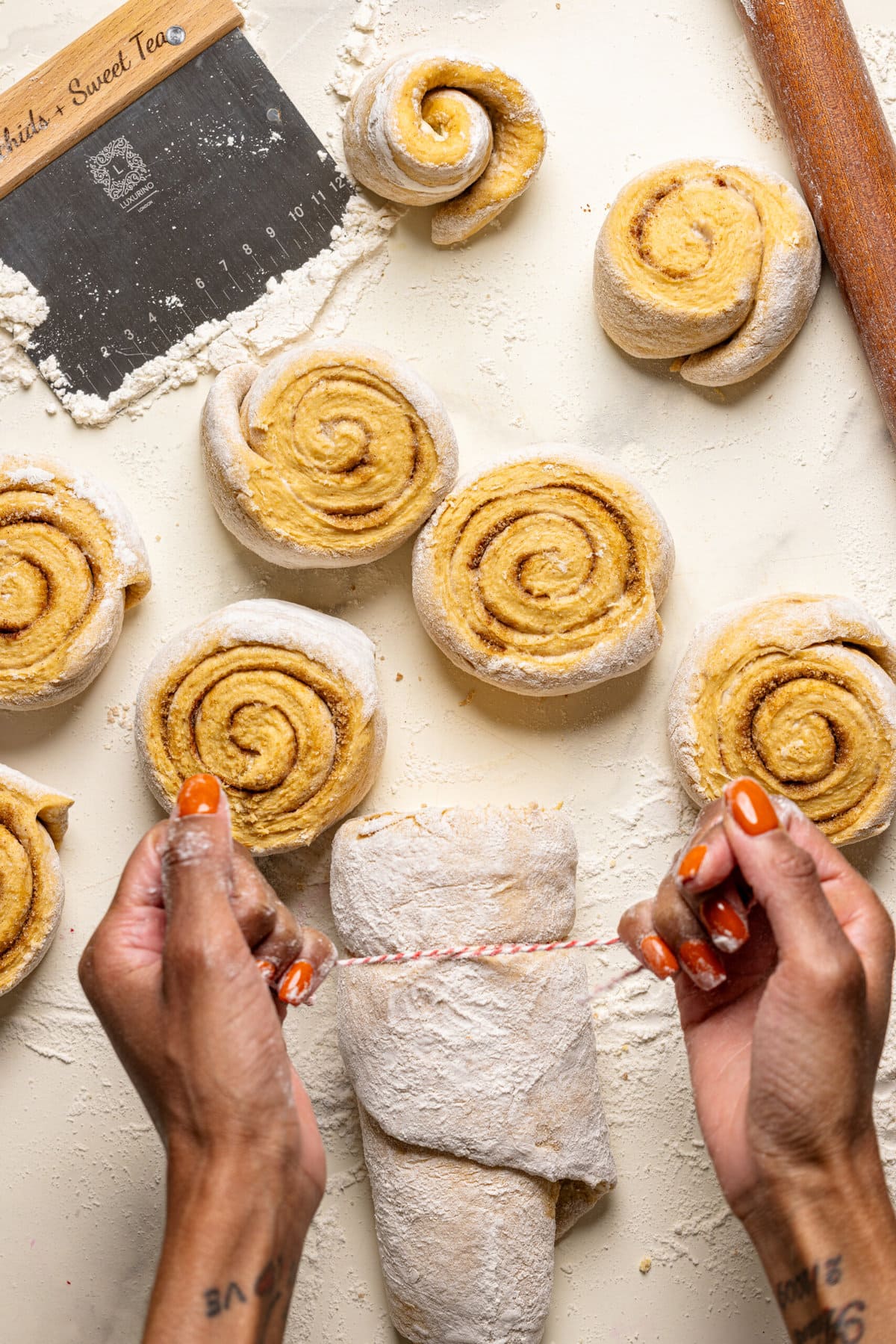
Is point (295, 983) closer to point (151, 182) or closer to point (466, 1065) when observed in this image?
point (466, 1065)

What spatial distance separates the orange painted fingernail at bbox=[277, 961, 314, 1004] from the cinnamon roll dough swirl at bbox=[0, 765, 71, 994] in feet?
2.48

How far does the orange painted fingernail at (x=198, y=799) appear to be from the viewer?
69.0 inches

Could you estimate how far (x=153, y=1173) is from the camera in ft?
8.07

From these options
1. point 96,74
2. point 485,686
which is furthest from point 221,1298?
point 96,74

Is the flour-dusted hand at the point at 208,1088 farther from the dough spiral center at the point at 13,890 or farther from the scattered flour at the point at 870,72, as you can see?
the scattered flour at the point at 870,72

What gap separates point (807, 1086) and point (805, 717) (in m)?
0.89

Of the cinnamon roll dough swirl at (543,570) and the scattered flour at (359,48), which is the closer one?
the cinnamon roll dough swirl at (543,570)

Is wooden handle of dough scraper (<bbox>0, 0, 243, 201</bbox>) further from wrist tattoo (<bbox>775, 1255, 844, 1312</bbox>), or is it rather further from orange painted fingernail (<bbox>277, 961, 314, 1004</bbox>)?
wrist tattoo (<bbox>775, 1255, 844, 1312</bbox>)

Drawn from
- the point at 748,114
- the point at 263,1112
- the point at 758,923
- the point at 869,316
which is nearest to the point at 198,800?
the point at 263,1112

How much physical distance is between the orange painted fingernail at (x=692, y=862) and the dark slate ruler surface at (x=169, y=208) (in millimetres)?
1574

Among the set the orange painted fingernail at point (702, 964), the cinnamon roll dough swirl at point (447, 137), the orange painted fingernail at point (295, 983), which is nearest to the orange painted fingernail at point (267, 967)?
the orange painted fingernail at point (295, 983)

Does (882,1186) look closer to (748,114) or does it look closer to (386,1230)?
(386,1230)

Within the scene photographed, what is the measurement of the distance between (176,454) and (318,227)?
1.99 feet

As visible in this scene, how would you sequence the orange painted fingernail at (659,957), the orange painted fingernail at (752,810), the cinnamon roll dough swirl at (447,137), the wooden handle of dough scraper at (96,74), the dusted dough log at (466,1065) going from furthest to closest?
the wooden handle of dough scraper at (96,74), the cinnamon roll dough swirl at (447,137), the dusted dough log at (466,1065), the orange painted fingernail at (659,957), the orange painted fingernail at (752,810)
